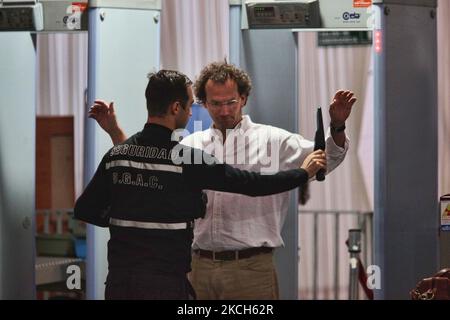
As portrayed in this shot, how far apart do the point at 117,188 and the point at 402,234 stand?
1066mm

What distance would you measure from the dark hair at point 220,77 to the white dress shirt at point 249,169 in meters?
0.11

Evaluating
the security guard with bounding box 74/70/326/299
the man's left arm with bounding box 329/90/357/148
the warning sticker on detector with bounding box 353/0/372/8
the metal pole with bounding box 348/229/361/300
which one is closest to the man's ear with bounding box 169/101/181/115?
the security guard with bounding box 74/70/326/299

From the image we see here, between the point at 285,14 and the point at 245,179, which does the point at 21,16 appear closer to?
the point at 285,14

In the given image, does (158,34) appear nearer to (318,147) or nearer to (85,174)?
(85,174)

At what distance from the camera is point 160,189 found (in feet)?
8.73

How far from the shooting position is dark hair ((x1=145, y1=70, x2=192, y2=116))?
269 centimetres

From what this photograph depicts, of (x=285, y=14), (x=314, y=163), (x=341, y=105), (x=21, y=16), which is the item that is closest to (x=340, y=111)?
(x=341, y=105)

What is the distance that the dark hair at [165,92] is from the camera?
269 cm

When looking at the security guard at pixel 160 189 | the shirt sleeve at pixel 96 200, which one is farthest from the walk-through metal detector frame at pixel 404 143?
the shirt sleeve at pixel 96 200

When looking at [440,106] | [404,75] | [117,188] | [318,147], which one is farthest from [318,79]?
[117,188]

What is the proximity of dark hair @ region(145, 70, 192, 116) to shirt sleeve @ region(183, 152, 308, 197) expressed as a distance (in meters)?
0.21

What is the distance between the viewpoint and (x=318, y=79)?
15.5 ft

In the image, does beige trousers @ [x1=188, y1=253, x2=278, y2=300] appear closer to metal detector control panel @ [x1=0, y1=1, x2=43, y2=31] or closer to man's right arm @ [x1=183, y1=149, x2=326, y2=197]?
man's right arm @ [x1=183, y1=149, x2=326, y2=197]

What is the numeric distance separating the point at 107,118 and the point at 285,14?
75 cm
